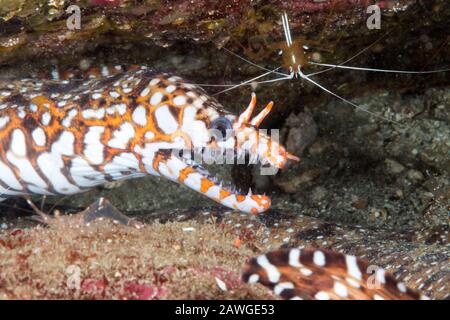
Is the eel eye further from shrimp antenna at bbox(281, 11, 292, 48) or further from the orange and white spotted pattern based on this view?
the orange and white spotted pattern

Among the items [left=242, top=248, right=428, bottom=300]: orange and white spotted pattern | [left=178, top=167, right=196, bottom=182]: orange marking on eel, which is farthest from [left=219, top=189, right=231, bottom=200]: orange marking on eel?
[left=242, top=248, right=428, bottom=300]: orange and white spotted pattern

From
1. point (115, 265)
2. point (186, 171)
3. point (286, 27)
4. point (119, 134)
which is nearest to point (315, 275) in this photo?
point (115, 265)

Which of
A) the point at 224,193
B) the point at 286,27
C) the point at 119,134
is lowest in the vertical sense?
the point at 224,193

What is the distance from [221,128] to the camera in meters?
3.96

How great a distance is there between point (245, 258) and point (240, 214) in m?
1.43

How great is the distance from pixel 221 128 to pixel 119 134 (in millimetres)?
864

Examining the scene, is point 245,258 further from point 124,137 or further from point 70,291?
point 124,137

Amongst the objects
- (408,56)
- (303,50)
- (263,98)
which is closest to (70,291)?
(303,50)

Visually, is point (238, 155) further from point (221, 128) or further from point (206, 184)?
point (206, 184)

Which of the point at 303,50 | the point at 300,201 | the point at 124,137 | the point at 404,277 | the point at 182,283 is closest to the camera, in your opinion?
the point at 182,283

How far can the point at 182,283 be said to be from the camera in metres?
2.53

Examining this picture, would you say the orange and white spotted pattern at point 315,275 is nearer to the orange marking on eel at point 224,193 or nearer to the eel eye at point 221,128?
the orange marking on eel at point 224,193

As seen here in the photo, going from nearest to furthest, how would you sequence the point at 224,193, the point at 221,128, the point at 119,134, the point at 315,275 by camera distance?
1. the point at 315,275
2. the point at 224,193
3. the point at 221,128
4. the point at 119,134
